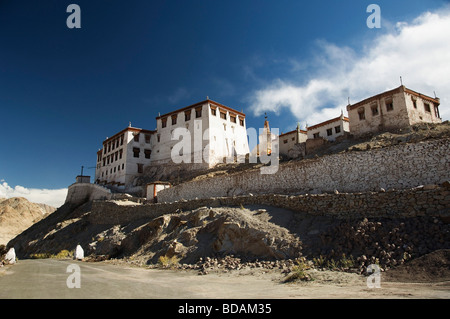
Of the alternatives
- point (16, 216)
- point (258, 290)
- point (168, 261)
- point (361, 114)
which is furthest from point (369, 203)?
point (16, 216)

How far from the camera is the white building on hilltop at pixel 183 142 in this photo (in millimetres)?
41906

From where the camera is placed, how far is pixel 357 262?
8.94 m

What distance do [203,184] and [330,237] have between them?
52.1 feet

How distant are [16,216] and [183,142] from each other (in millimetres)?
64452

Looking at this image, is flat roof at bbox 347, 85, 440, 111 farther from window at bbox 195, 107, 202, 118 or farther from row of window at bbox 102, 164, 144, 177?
row of window at bbox 102, 164, 144, 177

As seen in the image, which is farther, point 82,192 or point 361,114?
point 82,192

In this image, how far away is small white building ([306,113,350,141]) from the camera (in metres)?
36.3

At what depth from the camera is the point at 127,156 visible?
45.8 metres

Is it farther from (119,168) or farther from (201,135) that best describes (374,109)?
(119,168)

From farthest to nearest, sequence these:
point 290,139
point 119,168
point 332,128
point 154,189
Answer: point 119,168 → point 290,139 → point 332,128 → point 154,189

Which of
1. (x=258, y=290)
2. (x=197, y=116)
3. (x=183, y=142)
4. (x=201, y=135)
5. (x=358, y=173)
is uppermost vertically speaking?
(x=197, y=116)

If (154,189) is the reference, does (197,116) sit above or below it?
above
